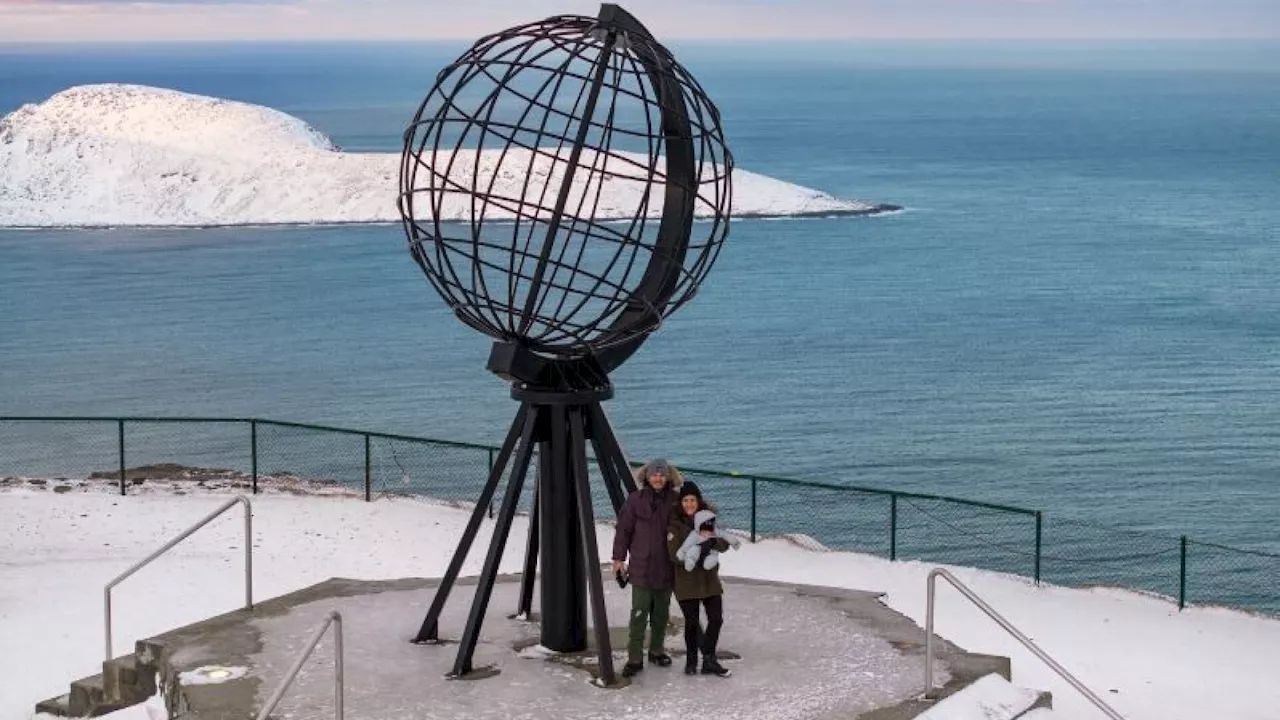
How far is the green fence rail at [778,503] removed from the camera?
2884 cm

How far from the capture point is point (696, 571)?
1480cm

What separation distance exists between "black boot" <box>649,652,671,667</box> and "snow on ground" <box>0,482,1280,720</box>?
1229 mm

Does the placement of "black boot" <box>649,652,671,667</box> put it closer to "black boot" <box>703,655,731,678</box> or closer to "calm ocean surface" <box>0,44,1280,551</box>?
"black boot" <box>703,655,731,678</box>

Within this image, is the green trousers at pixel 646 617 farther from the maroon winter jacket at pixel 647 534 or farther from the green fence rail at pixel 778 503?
the green fence rail at pixel 778 503

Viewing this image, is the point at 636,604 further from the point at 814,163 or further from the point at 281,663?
the point at 814,163

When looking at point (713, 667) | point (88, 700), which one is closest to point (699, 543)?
point (713, 667)

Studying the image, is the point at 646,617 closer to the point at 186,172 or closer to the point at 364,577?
the point at 364,577

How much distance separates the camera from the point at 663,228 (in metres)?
16.5

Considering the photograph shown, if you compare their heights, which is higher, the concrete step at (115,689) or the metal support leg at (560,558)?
the metal support leg at (560,558)

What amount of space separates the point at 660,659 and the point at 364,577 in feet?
19.2

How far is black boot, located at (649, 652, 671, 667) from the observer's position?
51.1 ft

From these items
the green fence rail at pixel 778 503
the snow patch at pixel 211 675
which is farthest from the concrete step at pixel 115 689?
the green fence rail at pixel 778 503

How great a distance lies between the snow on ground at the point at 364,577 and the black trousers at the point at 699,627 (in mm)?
1451

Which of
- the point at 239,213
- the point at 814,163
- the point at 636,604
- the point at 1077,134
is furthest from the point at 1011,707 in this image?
the point at 1077,134
